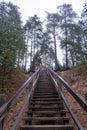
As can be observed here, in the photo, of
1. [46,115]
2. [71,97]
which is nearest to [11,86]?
[71,97]

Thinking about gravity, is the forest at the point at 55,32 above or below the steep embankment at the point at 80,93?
above

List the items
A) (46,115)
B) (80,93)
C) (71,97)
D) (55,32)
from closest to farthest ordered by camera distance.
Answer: (46,115) → (71,97) → (80,93) → (55,32)

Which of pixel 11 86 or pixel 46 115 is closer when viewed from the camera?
pixel 46 115

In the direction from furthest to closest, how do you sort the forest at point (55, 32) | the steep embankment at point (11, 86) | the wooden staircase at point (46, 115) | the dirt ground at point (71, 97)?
the forest at point (55, 32)
the steep embankment at point (11, 86)
the dirt ground at point (71, 97)
the wooden staircase at point (46, 115)

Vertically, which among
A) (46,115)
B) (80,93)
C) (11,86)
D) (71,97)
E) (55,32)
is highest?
(55,32)

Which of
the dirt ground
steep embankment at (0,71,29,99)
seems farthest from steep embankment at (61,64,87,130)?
steep embankment at (0,71,29,99)

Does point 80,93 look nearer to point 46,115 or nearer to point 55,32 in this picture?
point 46,115

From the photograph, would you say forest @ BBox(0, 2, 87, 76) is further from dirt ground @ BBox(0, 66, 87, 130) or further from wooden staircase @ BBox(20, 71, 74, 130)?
wooden staircase @ BBox(20, 71, 74, 130)

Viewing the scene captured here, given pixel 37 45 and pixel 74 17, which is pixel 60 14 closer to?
pixel 74 17

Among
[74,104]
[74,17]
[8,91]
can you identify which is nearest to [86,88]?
[74,104]

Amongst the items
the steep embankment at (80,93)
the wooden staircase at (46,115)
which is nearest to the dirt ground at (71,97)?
the steep embankment at (80,93)

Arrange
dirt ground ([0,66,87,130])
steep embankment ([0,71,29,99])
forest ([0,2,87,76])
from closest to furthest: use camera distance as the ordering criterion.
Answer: dirt ground ([0,66,87,130]) → steep embankment ([0,71,29,99]) → forest ([0,2,87,76])

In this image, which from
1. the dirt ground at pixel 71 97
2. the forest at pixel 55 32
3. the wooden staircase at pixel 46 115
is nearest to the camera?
the wooden staircase at pixel 46 115

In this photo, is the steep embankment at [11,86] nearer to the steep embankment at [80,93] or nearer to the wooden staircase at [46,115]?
the wooden staircase at [46,115]
